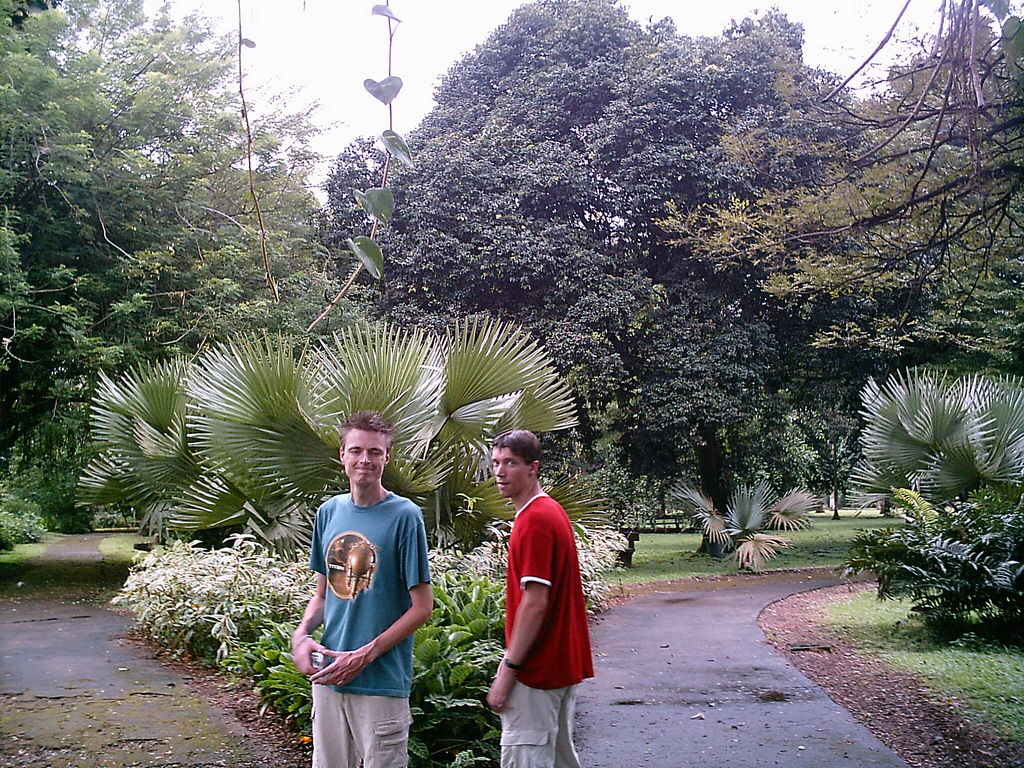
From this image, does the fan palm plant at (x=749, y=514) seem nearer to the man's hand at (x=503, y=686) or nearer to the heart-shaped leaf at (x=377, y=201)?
the man's hand at (x=503, y=686)

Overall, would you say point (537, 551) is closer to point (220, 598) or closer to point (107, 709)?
point (107, 709)

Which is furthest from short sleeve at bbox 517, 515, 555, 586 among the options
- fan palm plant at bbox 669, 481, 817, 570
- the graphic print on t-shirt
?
fan palm plant at bbox 669, 481, 817, 570

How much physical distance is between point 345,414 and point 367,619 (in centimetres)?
506

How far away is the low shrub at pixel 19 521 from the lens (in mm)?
22328

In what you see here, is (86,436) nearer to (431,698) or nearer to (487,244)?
(487,244)

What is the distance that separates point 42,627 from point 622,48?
15760 millimetres

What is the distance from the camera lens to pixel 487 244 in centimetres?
1828

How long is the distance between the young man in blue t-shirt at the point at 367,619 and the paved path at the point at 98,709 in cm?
216

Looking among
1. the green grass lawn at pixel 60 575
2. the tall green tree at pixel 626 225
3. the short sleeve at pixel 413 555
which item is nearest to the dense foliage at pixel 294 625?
the short sleeve at pixel 413 555

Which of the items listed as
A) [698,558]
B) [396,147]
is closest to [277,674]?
[396,147]

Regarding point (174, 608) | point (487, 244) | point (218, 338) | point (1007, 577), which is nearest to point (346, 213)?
point (487, 244)

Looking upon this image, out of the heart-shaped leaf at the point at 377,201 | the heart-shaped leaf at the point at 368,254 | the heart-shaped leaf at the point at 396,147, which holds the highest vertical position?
the heart-shaped leaf at the point at 396,147

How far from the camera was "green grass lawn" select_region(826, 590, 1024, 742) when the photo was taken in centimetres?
679

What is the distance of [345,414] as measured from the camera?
338 inches
